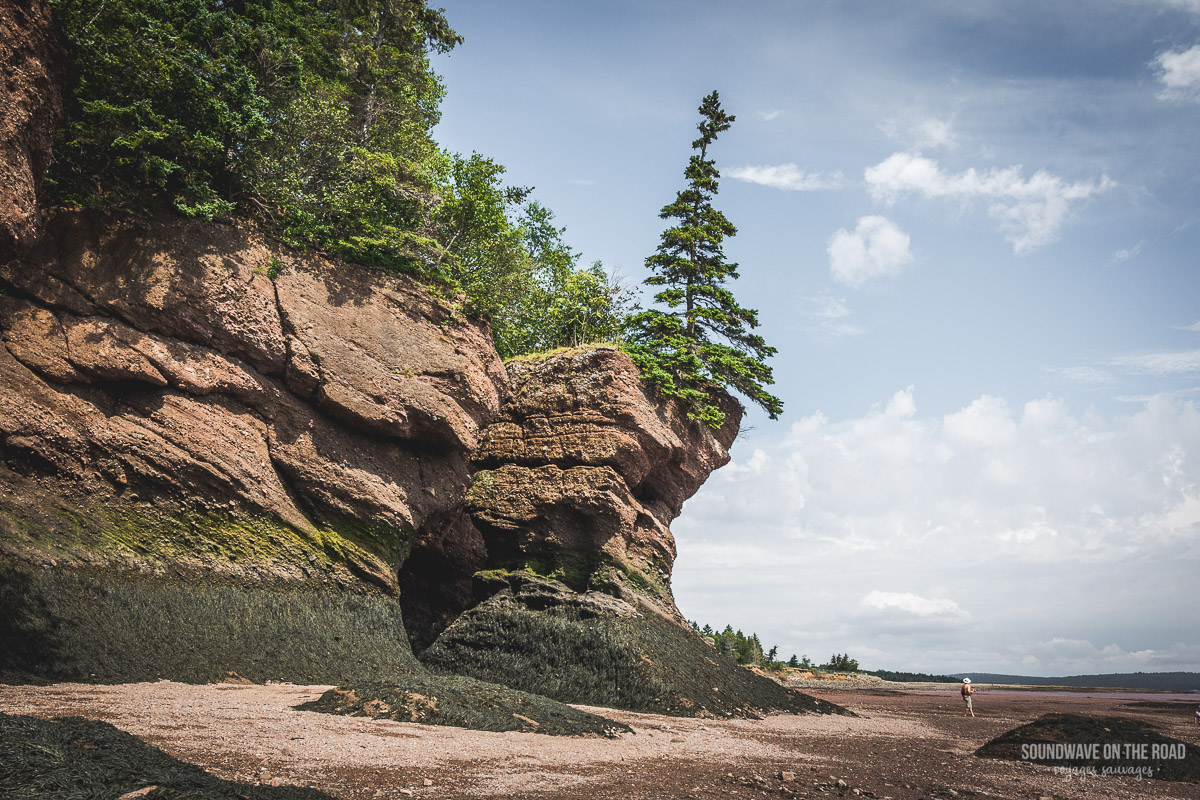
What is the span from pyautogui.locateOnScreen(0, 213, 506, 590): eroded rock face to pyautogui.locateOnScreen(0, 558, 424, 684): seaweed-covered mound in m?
0.74

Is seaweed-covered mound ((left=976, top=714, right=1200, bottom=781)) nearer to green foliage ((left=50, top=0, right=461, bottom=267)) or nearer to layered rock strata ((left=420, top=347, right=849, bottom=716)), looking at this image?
layered rock strata ((left=420, top=347, right=849, bottom=716))

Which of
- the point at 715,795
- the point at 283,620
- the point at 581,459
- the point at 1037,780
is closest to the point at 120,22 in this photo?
the point at 283,620

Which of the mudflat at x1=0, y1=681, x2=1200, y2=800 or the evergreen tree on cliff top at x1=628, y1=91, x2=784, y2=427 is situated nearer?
the mudflat at x1=0, y1=681, x2=1200, y2=800

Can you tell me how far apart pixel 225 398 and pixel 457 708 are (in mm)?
10202

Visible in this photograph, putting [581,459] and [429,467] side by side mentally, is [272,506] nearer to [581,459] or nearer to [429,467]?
[429,467]

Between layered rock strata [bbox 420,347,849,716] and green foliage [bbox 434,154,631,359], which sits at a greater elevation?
green foliage [bbox 434,154,631,359]

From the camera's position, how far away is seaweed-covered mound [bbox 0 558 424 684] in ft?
37.9

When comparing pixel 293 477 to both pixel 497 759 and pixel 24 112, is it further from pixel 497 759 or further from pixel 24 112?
pixel 497 759

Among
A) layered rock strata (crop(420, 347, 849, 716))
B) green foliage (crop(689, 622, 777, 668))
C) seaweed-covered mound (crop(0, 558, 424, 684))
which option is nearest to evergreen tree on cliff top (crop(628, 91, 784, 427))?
layered rock strata (crop(420, 347, 849, 716))

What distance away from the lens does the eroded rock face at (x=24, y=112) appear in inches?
484

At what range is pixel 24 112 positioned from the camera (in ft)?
41.8

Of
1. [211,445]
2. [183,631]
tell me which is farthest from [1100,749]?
[211,445]

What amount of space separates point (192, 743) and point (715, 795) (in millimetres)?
6647

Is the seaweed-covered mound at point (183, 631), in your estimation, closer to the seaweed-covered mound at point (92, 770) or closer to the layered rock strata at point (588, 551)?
the layered rock strata at point (588, 551)
